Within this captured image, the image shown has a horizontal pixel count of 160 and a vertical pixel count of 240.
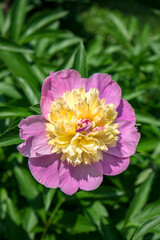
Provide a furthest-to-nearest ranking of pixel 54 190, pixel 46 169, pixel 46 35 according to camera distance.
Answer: pixel 46 35 → pixel 54 190 → pixel 46 169

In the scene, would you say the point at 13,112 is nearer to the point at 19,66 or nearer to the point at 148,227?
the point at 19,66

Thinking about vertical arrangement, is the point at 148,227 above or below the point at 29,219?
above

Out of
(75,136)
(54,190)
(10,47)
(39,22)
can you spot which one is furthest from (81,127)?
(39,22)

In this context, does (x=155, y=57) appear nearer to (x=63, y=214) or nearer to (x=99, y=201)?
(x=99, y=201)

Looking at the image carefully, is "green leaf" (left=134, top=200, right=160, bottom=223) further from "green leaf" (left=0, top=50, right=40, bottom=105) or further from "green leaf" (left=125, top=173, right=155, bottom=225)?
"green leaf" (left=0, top=50, right=40, bottom=105)

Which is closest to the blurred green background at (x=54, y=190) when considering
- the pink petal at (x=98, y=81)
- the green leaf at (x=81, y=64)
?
the green leaf at (x=81, y=64)

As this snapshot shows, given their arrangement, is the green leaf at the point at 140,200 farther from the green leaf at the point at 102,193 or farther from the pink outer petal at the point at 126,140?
the pink outer petal at the point at 126,140

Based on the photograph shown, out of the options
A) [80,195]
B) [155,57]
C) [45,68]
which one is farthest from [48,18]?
[80,195]

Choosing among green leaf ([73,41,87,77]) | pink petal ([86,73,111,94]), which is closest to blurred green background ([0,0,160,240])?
green leaf ([73,41,87,77])
